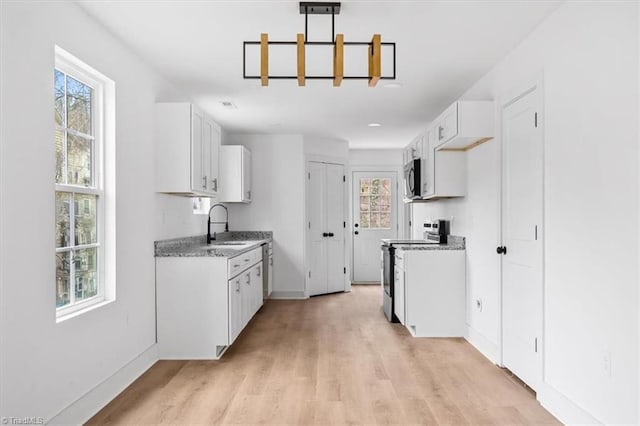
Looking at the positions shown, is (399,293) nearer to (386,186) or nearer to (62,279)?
(62,279)

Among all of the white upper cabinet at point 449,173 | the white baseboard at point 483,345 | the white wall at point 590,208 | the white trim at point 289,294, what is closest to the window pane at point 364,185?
the white trim at point 289,294

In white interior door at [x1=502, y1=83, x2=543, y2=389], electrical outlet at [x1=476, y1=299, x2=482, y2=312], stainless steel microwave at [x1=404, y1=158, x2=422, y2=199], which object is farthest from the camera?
stainless steel microwave at [x1=404, y1=158, x2=422, y2=199]

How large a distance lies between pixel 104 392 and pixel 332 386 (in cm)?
149

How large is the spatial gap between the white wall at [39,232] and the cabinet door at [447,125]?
263cm

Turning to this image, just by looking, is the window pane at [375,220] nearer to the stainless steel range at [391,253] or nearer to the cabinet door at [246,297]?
the stainless steel range at [391,253]

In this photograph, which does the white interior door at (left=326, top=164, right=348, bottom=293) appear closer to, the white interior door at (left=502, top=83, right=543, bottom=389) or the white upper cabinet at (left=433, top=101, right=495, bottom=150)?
the white upper cabinet at (left=433, top=101, right=495, bottom=150)

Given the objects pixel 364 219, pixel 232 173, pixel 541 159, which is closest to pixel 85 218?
pixel 541 159

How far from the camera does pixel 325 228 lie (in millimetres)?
7379

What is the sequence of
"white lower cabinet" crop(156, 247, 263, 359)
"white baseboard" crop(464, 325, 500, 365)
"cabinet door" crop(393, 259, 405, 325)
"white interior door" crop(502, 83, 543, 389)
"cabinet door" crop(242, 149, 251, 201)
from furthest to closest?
1. "cabinet door" crop(242, 149, 251, 201)
2. "cabinet door" crop(393, 259, 405, 325)
3. "white lower cabinet" crop(156, 247, 263, 359)
4. "white baseboard" crop(464, 325, 500, 365)
5. "white interior door" crop(502, 83, 543, 389)

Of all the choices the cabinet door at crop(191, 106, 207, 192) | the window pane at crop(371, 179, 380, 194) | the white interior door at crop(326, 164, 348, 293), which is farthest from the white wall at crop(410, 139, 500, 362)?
the window pane at crop(371, 179, 380, 194)

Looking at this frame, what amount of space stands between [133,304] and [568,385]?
293 centimetres

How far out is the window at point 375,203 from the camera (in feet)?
28.7

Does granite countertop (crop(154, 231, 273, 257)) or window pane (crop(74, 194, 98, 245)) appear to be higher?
window pane (crop(74, 194, 98, 245))

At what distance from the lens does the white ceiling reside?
111 inches
